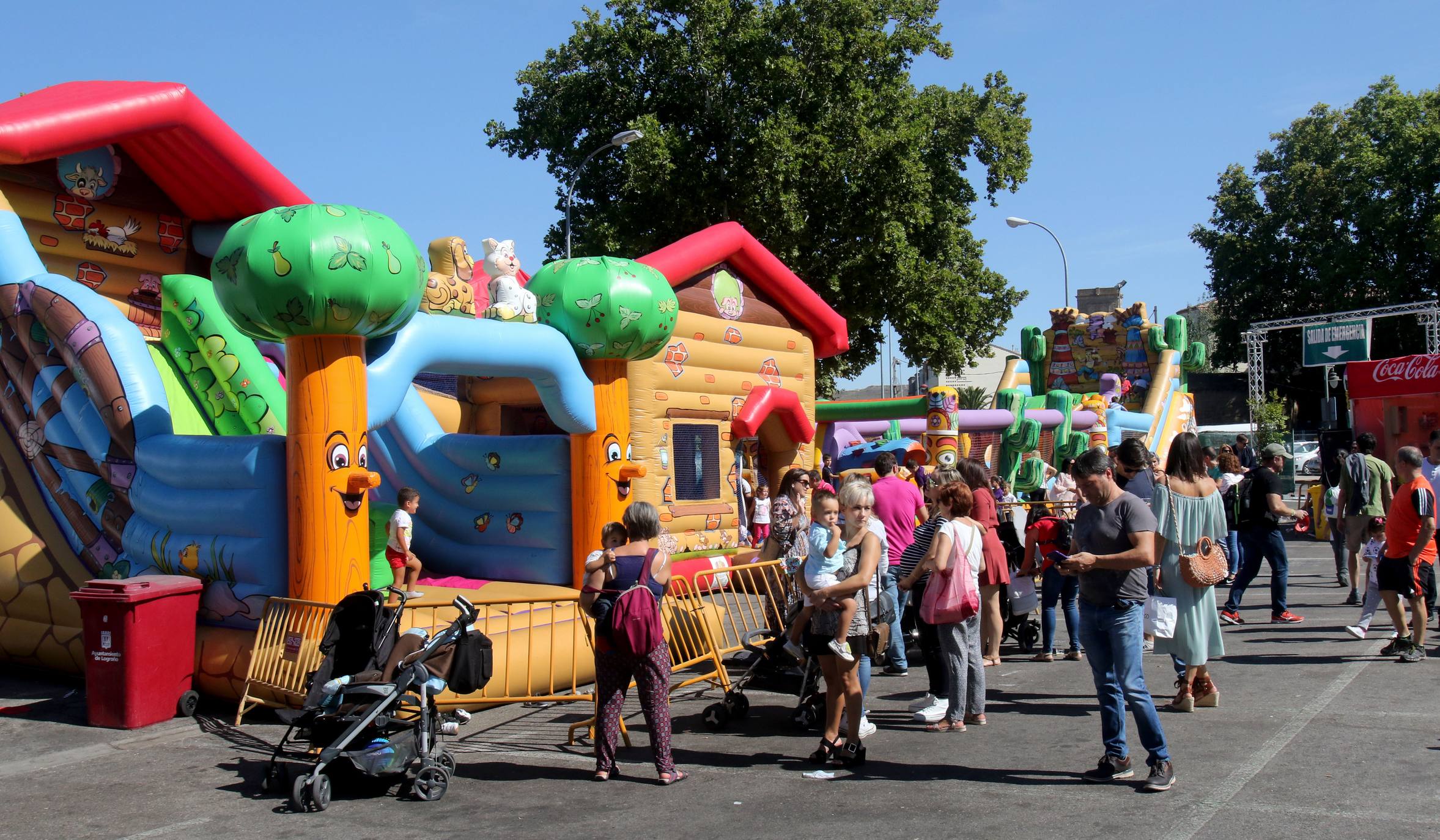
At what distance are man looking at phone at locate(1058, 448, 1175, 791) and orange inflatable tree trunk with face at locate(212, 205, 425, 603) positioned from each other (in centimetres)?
435

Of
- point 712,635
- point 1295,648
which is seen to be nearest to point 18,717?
point 712,635

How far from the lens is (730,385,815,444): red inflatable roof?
44.6 ft

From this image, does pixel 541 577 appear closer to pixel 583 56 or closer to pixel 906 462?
pixel 906 462

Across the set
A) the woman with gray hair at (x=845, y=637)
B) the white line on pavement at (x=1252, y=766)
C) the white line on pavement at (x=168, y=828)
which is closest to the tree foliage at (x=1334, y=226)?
the white line on pavement at (x=1252, y=766)

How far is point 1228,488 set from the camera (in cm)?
1173

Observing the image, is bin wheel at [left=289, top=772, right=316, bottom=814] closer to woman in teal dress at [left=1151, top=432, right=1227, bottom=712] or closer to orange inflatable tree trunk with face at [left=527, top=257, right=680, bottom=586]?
orange inflatable tree trunk with face at [left=527, top=257, right=680, bottom=586]

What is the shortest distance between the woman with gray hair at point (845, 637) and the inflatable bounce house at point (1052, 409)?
5.69 m

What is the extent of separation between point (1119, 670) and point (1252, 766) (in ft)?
2.92

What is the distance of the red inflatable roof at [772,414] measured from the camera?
13595 mm

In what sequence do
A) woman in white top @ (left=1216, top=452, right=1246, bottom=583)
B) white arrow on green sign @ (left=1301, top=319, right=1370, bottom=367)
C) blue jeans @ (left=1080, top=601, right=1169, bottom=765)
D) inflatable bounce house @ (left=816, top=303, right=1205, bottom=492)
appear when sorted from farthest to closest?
white arrow on green sign @ (left=1301, top=319, right=1370, bottom=367) < inflatable bounce house @ (left=816, top=303, right=1205, bottom=492) < woman in white top @ (left=1216, top=452, right=1246, bottom=583) < blue jeans @ (left=1080, top=601, right=1169, bottom=765)

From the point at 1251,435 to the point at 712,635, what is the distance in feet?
96.5

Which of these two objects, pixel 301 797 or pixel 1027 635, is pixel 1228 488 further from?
pixel 301 797

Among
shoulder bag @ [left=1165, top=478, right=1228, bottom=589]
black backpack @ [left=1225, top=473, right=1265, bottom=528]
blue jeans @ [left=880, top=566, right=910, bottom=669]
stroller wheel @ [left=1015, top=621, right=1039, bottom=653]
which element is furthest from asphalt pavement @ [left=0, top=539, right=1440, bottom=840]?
black backpack @ [left=1225, top=473, right=1265, bottom=528]

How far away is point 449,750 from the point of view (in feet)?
21.2
